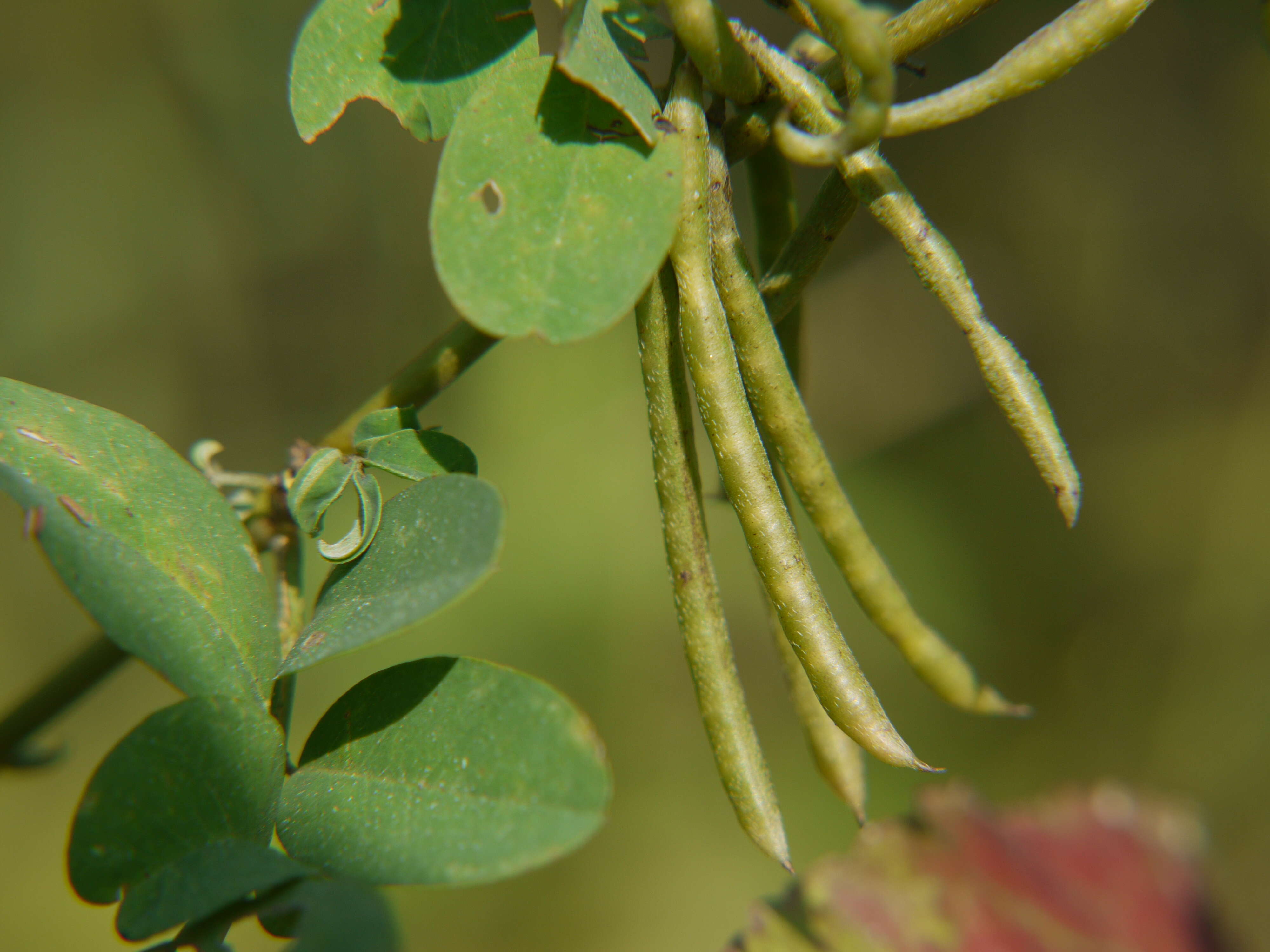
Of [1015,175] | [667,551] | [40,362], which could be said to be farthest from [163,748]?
[1015,175]

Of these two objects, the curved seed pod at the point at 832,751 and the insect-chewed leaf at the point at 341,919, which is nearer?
the insect-chewed leaf at the point at 341,919

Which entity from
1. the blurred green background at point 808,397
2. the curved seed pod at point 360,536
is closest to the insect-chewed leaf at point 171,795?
the curved seed pod at point 360,536

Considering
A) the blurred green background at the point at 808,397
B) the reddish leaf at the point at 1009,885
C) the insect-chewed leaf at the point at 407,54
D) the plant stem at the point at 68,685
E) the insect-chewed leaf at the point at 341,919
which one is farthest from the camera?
the blurred green background at the point at 808,397

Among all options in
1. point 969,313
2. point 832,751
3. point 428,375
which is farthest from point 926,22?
point 832,751

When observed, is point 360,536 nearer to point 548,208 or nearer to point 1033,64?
point 548,208

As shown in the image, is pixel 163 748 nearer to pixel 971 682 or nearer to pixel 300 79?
pixel 300 79

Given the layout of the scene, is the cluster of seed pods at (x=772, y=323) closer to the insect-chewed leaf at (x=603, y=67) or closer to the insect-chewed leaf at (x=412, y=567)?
A: the insect-chewed leaf at (x=603, y=67)
